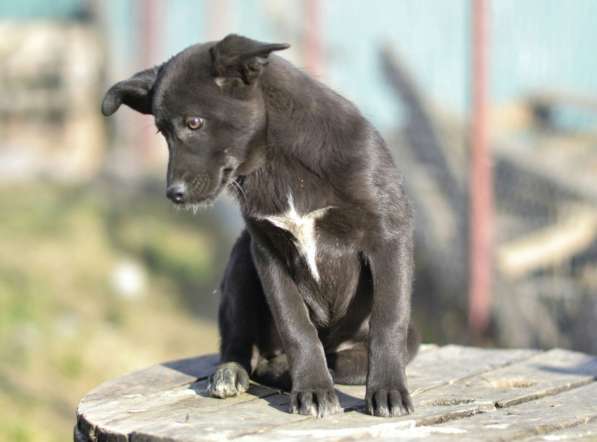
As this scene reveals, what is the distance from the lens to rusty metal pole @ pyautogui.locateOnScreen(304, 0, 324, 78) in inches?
312

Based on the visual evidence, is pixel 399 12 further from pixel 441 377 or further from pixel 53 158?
pixel 53 158

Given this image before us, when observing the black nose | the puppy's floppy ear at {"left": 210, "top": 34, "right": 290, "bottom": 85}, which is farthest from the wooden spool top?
the puppy's floppy ear at {"left": 210, "top": 34, "right": 290, "bottom": 85}

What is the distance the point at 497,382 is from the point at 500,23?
308cm

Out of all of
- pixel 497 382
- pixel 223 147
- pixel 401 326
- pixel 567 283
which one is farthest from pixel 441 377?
pixel 567 283

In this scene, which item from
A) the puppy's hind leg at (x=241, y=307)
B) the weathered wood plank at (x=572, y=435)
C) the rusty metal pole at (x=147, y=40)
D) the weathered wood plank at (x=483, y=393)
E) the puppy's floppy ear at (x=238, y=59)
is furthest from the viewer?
the rusty metal pole at (x=147, y=40)

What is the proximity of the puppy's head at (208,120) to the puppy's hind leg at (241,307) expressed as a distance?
42 centimetres

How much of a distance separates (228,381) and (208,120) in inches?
31.2

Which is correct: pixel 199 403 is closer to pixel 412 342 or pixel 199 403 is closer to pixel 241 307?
pixel 241 307

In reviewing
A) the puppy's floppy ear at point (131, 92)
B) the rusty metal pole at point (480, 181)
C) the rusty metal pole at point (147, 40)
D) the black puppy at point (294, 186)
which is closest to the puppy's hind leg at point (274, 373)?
the black puppy at point (294, 186)

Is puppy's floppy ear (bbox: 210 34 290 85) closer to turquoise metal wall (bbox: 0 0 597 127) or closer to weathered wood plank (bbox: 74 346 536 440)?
weathered wood plank (bbox: 74 346 536 440)

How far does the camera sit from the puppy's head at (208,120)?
3564mm

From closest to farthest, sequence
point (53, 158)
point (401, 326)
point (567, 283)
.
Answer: point (401, 326), point (567, 283), point (53, 158)

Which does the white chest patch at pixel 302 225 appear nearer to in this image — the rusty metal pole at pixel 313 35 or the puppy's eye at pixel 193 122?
the puppy's eye at pixel 193 122

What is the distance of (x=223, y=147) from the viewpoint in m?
3.60
